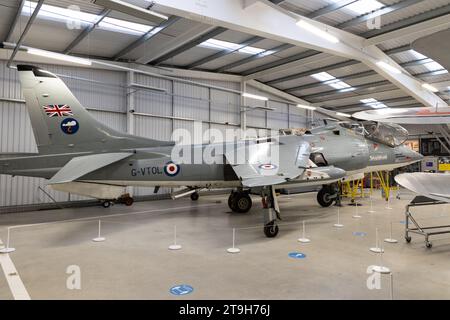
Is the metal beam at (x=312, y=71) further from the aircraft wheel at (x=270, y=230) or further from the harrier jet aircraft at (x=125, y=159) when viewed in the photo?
the aircraft wheel at (x=270, y=230)

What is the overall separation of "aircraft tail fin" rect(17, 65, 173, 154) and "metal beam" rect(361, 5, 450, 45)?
33.8 ft

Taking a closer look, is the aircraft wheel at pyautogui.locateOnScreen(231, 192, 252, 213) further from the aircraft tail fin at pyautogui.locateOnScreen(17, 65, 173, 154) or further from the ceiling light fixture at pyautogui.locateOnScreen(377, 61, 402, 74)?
the ceiling light fixture at pyautogui.locateOnScreen(377, 61, 402, 74)

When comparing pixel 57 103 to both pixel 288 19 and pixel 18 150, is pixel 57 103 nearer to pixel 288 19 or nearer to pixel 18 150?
pixel 18 150

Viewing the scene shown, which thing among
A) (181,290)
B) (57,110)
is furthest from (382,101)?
(181,290)

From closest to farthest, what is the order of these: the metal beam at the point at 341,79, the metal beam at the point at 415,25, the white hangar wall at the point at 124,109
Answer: the metal beam at the point at 415,25 → the white hangar wall at the point at 124,109 → the metal beam at the point at 341,79

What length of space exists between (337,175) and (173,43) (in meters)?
7.58

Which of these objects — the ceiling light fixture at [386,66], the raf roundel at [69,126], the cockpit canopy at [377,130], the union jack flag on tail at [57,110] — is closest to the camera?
the union jack flag on tail at [57,110]

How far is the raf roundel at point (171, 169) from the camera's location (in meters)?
7.72

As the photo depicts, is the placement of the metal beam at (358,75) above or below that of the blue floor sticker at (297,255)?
above

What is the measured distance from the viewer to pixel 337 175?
741 centimetres

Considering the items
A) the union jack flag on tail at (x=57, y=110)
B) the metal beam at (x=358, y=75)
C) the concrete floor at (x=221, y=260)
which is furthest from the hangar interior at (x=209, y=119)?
the union jack flag on tail at (x=57, y=110)

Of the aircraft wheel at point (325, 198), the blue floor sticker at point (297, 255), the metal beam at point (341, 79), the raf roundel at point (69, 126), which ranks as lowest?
the blue floor sticker at point (297, 255)

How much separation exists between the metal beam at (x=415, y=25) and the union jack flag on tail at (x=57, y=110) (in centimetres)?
1085

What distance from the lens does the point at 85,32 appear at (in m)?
9.58
